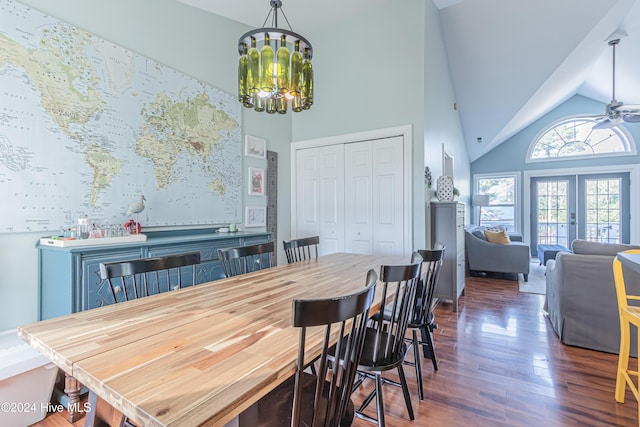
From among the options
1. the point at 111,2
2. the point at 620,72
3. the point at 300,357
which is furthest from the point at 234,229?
the point at 620,72

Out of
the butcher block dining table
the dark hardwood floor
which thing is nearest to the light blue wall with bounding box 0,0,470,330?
the dark hardwood floor

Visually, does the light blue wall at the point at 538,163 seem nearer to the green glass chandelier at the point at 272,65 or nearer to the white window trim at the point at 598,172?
the white window trim at the point at 598,172

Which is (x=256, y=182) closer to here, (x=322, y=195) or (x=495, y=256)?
(x=322, y=195)

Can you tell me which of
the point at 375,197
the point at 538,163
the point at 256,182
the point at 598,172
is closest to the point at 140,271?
the point at 256,182

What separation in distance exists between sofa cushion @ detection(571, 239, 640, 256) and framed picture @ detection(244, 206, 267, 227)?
3.27 m

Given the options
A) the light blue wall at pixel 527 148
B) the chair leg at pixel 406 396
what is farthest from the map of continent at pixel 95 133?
the light blue wall at pixel 527 148

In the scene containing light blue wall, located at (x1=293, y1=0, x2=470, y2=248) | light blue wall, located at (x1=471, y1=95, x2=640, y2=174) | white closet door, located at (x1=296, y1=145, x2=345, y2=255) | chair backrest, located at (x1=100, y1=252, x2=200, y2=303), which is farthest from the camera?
light blue wall, located at (x1=471, y1=95, x2=640, y2=174)

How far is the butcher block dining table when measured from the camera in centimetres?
68

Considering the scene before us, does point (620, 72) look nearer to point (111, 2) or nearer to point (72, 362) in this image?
point (111, 2)

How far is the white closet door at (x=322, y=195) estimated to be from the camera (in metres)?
4.06

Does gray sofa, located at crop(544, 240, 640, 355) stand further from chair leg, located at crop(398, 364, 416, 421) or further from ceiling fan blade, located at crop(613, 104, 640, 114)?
ceiling fan blade, located at crop(613, 104, 640, 114)

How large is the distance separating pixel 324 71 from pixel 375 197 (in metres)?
1.92

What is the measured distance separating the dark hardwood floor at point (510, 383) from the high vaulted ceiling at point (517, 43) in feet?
12.1

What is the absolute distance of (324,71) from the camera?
4215 mm
